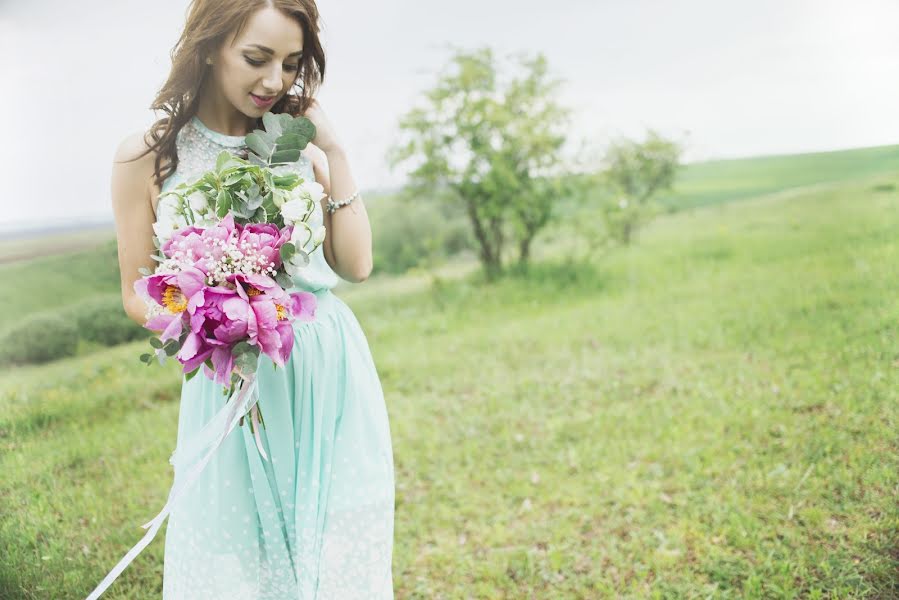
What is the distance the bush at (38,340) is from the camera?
9.79 ft

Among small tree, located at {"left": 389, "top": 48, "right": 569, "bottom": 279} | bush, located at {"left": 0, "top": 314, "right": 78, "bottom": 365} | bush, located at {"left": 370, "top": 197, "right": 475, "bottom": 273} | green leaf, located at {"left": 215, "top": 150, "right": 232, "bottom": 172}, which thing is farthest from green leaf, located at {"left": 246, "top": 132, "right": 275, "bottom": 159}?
bush, located at {"left": 370, "top": 197, "right": 475, "bottom": 273}

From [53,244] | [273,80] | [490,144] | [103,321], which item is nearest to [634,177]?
[490,144]

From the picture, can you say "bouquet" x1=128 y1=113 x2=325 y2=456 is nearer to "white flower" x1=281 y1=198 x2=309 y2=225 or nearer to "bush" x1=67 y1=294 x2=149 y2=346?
"white flower" x1=281 y1=198 x2=309 y2=225

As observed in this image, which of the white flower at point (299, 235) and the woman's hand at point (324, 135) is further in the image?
the woman's hand at point (324, 135)

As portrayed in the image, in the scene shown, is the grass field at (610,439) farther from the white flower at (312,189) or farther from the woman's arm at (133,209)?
the white flower at (312,189)

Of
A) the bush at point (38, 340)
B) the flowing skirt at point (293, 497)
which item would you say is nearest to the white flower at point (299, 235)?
the flowing skirt at point (293, 497)

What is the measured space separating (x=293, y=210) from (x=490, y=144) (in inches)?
176

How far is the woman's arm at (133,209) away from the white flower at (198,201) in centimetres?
28

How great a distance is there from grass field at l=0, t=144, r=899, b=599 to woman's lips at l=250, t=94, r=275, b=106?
1648 millimetres

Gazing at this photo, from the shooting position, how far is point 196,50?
169cm

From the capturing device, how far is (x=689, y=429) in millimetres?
3512

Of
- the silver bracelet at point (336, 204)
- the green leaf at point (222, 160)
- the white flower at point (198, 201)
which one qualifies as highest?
the green leaf at point (222, 160)

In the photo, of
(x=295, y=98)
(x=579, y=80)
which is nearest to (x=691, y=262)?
(x=579, y=80)

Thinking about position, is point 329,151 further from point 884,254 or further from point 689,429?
point 884,254
